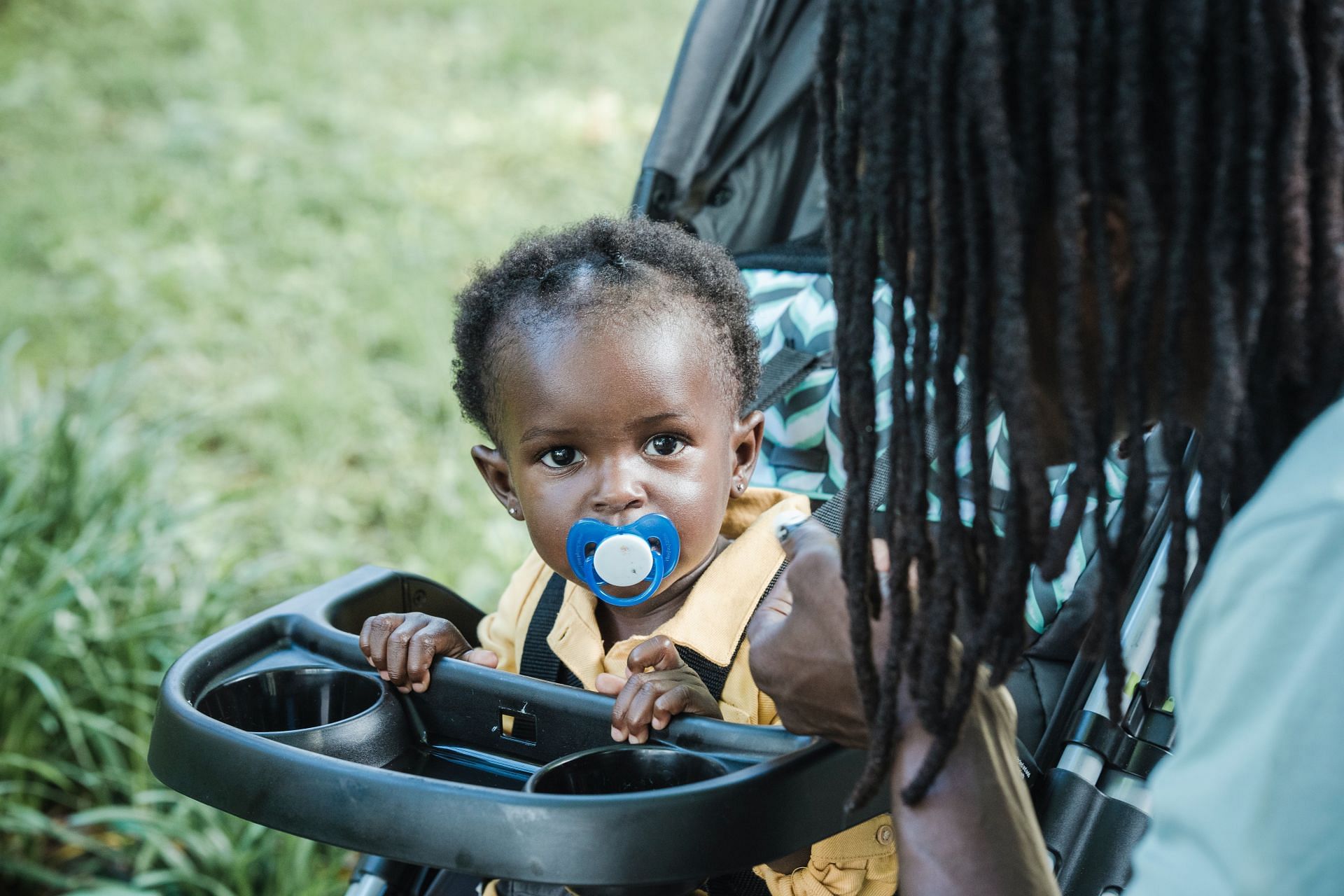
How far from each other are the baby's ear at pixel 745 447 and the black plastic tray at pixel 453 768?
1.67 ft

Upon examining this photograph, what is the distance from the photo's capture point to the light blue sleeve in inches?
33.0

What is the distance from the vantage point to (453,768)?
1.50m

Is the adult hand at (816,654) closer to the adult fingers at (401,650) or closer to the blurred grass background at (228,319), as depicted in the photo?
the adult fingers at (401,650)

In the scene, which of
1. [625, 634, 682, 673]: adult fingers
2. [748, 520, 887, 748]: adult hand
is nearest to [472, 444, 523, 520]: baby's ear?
[625, 634, 682, 673]: adult fingers

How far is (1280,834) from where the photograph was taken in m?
0.85

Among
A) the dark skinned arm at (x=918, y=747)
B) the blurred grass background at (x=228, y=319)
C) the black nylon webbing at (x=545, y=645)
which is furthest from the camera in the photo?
the blurred grass background at (x=228, y=319)

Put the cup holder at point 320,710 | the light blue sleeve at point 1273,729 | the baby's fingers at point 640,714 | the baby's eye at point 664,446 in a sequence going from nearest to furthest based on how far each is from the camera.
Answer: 1. the light blue sleeve at point 1273,729
2. the baby's fingers at point 640,714
3. the cup holder at point 320,710
4. the baby's eye at point 664,446

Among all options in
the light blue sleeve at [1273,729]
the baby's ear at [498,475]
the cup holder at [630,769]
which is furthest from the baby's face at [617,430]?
the light blue sleeve at [1273,729]

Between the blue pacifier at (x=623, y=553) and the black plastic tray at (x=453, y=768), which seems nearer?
the black plastic tray at (x=453, y=768)

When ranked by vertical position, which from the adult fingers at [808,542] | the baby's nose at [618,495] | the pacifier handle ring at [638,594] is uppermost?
the baby's nose at [618,495]

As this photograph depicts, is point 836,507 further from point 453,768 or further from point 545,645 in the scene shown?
point 453,768

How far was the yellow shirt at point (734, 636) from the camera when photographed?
1.44 metres

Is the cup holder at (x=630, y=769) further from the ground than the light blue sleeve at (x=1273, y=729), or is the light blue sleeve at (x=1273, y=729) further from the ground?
the light blue sleeve at (x=1273, y=729)

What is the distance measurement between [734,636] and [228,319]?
3531mm
